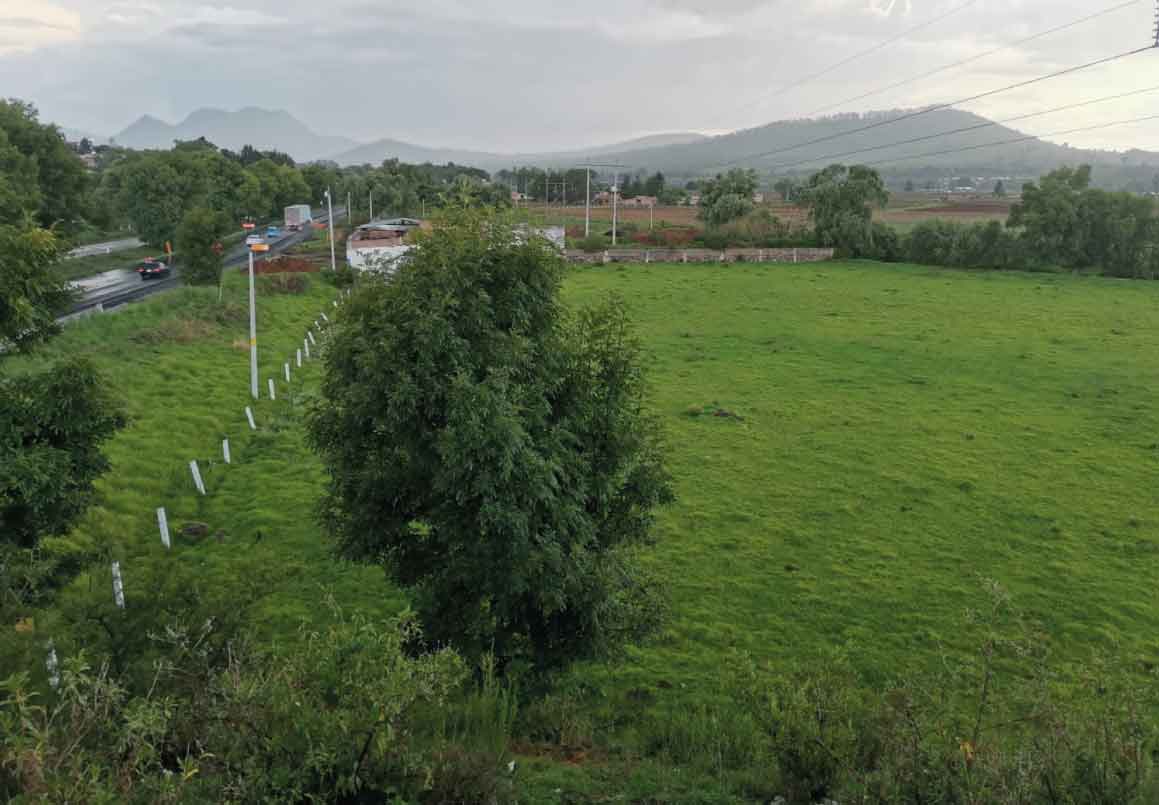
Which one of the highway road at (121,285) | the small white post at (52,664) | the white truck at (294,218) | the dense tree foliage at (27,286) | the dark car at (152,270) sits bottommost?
the small white post at (52,664)

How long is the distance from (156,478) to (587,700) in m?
15.0

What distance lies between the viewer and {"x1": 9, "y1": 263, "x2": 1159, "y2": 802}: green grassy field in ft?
49.1

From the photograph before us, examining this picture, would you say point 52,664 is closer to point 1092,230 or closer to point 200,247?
point 200,247

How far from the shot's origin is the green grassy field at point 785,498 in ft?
Answer: 49.1

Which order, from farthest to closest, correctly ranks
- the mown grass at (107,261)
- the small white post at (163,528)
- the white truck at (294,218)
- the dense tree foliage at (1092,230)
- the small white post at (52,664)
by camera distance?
the white truck at (294,218)
the dense tree foliage at (1092,230)
the mown grass at (107,261)
the small white post at (163,528)
the small white post at (52,664)

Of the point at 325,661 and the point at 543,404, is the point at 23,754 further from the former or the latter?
the point at 543,404

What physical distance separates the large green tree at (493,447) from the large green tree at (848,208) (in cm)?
7383

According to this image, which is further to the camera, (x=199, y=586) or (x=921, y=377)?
(x=921, y=377)

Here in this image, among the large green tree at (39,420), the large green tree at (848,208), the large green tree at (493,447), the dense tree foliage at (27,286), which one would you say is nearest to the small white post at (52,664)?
the large green tree at (39,420)

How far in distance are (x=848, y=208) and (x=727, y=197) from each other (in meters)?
14.2

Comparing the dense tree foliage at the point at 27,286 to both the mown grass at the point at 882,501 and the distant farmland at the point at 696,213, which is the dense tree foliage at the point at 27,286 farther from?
the distant farmland at the point at 696,213

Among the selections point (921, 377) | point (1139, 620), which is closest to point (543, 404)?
point (1139, 620)

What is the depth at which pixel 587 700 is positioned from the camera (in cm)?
1368

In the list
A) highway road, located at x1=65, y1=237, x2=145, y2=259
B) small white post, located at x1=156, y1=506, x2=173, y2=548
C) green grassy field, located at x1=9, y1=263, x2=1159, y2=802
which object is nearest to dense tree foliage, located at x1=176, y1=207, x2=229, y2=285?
green grassy field, located at x1=9, y1=263, x2=1159, y2=802
